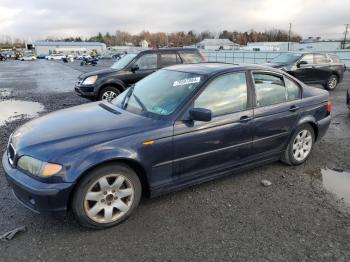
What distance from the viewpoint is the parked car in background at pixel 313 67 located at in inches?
500

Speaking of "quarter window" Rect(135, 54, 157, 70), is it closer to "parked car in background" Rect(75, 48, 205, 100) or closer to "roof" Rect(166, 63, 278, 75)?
"parked car in background" Rect(75, 48, 205, 100)

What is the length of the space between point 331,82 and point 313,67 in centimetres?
137

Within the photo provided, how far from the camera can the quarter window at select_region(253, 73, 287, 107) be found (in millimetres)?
4273

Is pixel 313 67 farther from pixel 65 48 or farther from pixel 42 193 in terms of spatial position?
pixel 65 48

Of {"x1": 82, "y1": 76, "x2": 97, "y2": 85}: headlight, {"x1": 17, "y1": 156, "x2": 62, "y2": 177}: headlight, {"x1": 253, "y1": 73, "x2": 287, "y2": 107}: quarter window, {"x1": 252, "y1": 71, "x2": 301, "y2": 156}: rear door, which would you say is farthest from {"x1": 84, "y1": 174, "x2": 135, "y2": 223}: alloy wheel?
{"x1": 82, "y1": 76, "x2": 97, "y2": 85}: headlight

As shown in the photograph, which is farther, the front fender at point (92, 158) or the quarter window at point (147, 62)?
the quarter window at point (147, 62)

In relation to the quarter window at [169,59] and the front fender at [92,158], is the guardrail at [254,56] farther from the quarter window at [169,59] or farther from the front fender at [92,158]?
the front fender at [92,158]

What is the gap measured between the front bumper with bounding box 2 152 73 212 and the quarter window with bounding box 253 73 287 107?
270 centimetres

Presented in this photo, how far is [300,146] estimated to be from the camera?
4879 mm

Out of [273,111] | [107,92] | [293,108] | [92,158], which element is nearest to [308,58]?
[107,92]

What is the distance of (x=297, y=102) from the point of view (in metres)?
4.68

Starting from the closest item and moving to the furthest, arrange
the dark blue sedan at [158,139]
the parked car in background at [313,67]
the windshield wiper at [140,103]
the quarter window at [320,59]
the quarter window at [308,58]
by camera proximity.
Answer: the dark blue sedan at [158,139]
the windshield wiper at [140,103]
the parked car in background at [313,67]
the quarter window at [308,58]
the quarter window at [320,59]

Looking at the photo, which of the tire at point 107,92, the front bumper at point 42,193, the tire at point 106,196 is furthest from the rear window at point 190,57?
the front bumper at point 42,193

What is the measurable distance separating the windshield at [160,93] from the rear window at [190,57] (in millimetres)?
5505
